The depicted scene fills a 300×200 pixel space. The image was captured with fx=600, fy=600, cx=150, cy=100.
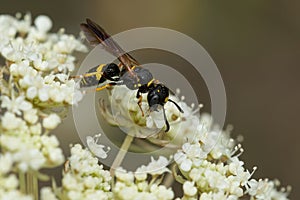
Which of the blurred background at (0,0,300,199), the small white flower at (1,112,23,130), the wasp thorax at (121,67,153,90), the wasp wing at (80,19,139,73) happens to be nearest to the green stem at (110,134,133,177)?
the wasp thorax at (121,67,153,90)

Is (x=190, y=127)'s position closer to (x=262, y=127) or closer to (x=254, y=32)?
(x=262, y=127)

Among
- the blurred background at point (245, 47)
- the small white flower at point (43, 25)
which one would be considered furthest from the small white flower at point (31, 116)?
the blurred background at point (245, 47)

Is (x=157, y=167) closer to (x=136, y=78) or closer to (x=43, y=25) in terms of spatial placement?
(x=136, y=78)

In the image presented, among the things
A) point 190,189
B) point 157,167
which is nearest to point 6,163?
point 157,167

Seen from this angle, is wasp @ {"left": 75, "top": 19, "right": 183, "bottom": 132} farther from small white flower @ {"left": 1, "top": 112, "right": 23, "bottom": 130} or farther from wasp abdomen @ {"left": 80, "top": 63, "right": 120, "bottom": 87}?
small white flower @ {"left": 1, "top": 112, "right": 23, "bottom": 130}

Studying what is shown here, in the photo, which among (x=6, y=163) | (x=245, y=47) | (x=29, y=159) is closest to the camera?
(x=6, y=163)

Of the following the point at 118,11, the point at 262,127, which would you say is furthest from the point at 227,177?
the point at 118,11
